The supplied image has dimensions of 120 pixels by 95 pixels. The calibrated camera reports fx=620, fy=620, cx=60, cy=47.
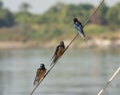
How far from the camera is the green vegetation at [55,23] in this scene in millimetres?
121000

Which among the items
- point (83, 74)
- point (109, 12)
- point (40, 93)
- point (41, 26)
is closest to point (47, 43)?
point (41, 26)

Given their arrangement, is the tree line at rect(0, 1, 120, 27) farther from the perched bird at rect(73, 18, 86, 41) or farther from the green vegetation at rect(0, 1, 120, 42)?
the perched bird at rect(73, 18, 86, 41)

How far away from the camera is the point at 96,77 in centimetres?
4075

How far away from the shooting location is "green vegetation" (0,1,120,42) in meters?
121

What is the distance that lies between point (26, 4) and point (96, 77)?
107821 mm

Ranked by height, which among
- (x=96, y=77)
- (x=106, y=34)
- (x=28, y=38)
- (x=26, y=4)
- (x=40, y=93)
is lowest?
(x=40, y=93)

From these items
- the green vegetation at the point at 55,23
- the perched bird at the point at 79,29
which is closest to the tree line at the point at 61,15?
the green vegetation at the point at 55,23

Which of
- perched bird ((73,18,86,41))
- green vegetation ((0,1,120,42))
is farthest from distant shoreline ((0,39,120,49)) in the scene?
perched bird ((73,18,86,41))

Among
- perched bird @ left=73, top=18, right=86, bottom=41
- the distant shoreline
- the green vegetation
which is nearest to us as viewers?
perched bird @ left=73, top=18, right=86, bottom=41

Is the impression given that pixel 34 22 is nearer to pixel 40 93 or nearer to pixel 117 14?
pixel 117 14

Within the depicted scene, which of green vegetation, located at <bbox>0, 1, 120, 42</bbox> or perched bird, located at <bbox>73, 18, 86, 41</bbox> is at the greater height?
green vegetation, located at <bbox>0, 1, 120, 42</bbox>

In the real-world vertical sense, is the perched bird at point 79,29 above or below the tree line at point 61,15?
below

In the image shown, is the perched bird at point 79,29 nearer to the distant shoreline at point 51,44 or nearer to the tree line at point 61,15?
the distant shoreline at point 51,44

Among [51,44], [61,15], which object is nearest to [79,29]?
[51,44]
